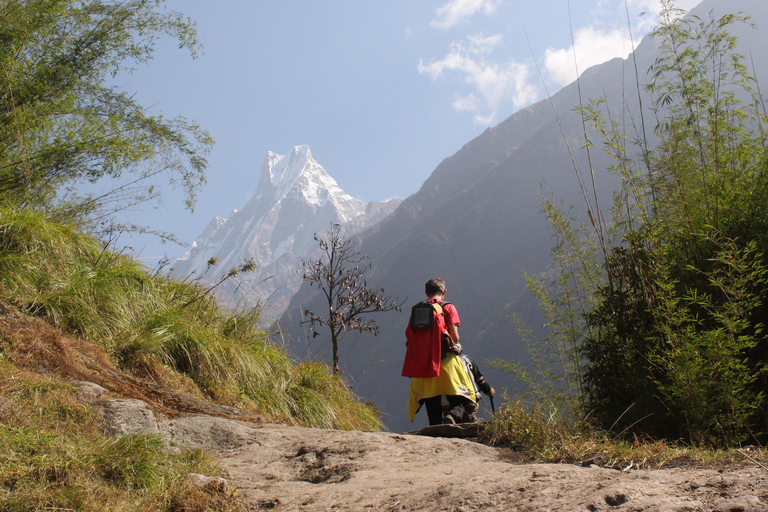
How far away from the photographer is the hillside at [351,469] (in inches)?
74.4

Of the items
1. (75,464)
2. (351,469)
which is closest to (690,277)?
(351,469)

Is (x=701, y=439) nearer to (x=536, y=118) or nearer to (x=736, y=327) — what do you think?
(x=736, y=327)

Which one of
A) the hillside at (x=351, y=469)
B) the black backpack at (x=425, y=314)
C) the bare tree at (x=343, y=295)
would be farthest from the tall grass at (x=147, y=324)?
the bare tree at (x=343, y=295)

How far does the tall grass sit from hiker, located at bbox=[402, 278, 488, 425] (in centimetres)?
144

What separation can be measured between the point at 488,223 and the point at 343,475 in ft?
503

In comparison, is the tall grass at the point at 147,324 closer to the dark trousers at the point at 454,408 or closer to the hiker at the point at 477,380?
the dark trousers at the point at 454,408

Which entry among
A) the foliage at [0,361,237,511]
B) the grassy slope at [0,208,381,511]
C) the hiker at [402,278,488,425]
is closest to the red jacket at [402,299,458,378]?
the hiker at [402,278,488,425]

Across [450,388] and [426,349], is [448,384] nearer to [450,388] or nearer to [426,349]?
[450,388]

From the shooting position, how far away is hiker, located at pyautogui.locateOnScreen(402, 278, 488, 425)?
14.6ft

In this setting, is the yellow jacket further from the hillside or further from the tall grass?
the tall grass

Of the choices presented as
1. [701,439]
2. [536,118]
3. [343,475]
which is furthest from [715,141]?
[536,118]

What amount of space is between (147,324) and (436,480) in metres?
Answer: 3.45

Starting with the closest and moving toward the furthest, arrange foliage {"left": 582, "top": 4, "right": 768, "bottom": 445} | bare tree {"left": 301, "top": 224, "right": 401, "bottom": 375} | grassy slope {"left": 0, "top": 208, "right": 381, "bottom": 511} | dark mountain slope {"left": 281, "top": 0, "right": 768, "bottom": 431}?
grassy slope {"left": 0, "top": 208, "right": 381, "bottom": 511} → foliage {"left": 582, "top": 4, "right": 768, "bottom": 445} → bare tree {"left": 301, "top": 224, "right": 401, "bottom": 375} → dark mountain slope {"left": 281, "top": 0, "right": 768, "bottom": 431}

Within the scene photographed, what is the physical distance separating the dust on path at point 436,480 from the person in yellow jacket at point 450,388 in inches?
33.3
